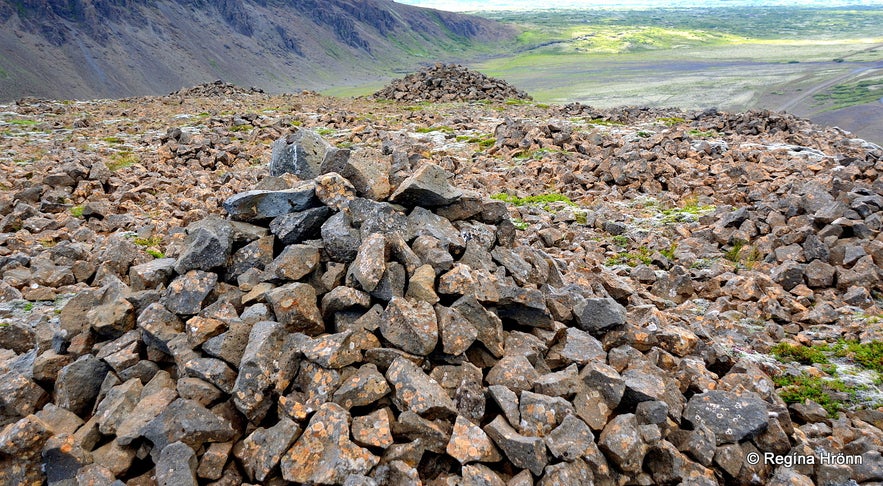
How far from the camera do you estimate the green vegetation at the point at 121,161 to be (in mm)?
22047

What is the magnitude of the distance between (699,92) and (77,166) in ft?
399

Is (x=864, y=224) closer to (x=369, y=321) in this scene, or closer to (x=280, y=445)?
(x=369, y=321)

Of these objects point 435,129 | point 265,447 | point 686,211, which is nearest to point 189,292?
point 265,447

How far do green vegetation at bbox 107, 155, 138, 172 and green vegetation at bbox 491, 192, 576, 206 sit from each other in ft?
51.8

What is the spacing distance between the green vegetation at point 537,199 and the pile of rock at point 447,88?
1124 inches

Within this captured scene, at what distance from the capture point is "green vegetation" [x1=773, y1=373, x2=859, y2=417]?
8047mm

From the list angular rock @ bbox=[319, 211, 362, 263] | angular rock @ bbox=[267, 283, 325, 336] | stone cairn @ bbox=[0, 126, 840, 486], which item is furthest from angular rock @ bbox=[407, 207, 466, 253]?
angular rock @ bbox=[267, 283, 325, 336]

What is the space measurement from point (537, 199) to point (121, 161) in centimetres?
1807

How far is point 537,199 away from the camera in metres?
18.2

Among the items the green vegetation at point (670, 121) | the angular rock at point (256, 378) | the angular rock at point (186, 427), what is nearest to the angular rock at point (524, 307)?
the angular rock at point (256, 378)

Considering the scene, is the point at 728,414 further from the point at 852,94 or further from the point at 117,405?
the point at 852,94

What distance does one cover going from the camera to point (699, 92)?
375 feet

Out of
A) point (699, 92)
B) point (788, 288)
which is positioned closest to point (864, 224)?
point (788, 288)

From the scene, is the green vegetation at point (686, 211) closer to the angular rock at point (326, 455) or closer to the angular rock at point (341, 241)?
the angular rock at point (341, 241)
